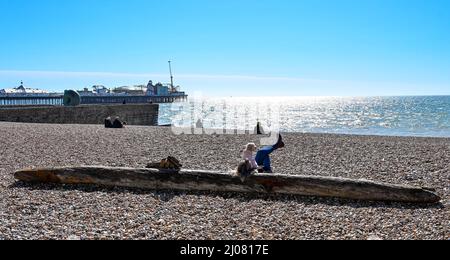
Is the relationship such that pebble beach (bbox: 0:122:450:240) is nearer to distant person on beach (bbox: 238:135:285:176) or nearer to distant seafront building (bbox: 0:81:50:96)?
distant person on beach (bbox: 238:135:285:176)

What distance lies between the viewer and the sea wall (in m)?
33.8

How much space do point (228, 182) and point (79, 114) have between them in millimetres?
35834

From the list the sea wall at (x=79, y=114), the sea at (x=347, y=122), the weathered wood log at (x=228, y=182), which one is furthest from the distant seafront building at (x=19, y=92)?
the weathered wood log at (x=228, y=182)

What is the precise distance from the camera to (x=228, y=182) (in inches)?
322

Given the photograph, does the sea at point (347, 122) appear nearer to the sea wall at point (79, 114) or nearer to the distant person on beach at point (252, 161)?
the sea wall at point (79, 114)

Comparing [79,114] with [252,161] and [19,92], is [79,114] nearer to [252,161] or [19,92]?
[252,161]

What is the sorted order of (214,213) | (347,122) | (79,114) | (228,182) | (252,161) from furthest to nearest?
1. (347,122)
2. (79,114)
3. (252,161)
4. (228,182)
5. (214,213)

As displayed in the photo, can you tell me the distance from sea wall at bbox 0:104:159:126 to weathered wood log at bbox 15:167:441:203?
28.3 meters

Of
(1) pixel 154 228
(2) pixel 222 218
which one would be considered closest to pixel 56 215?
(1) pixel 154 228

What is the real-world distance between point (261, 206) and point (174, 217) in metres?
1.74

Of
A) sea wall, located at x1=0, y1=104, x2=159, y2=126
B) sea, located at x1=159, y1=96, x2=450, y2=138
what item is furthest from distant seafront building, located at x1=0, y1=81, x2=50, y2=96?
sea wall, located at x1=0, y1=104, x2=159, y2=126

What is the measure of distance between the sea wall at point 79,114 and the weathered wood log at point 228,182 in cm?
2829

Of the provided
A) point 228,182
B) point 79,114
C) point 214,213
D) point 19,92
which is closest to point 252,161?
point 228,182
